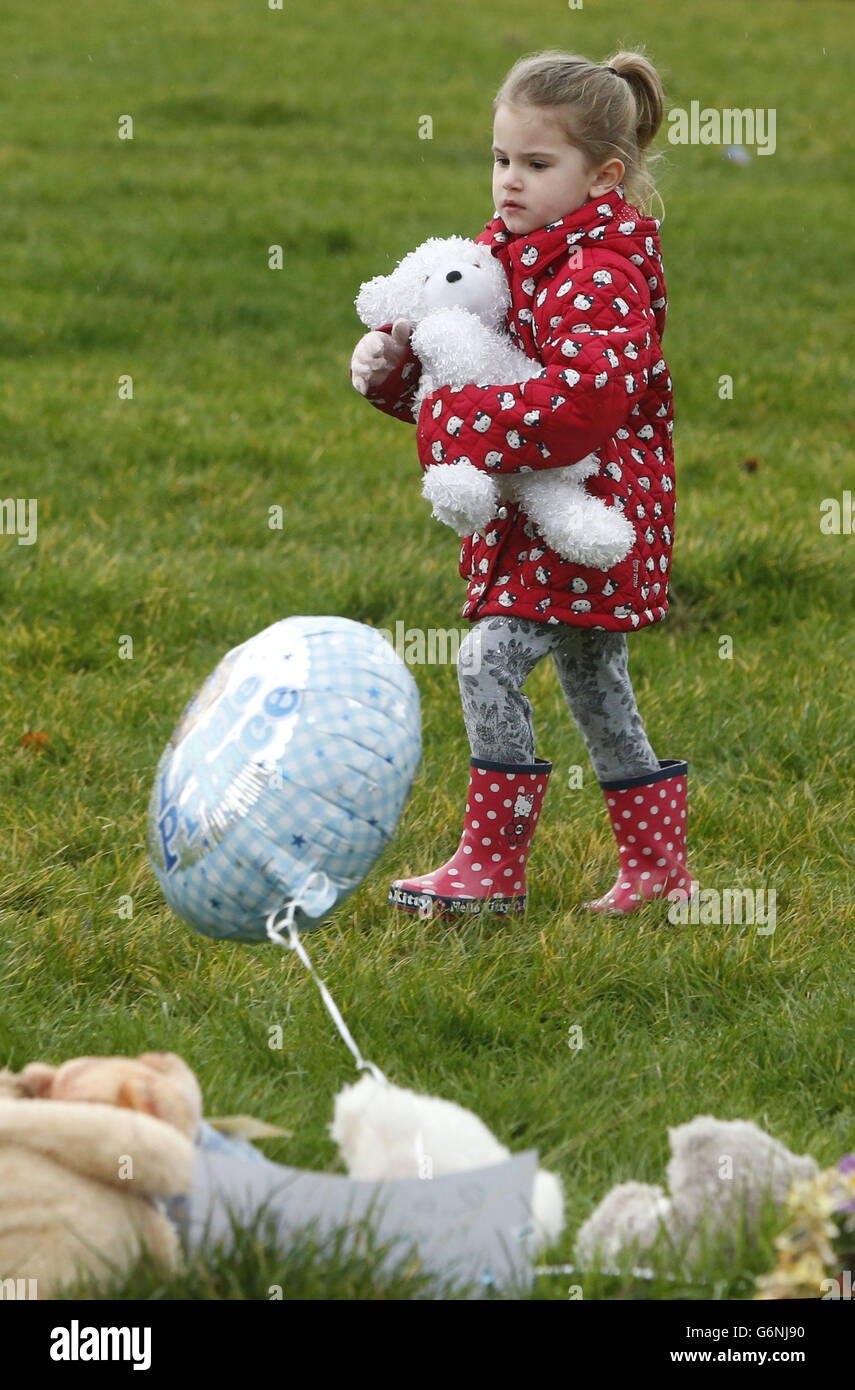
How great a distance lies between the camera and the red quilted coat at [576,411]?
2.82 meters

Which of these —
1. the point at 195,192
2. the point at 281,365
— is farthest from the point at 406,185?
the point at 281,365

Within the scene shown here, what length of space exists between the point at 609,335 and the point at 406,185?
347 inches

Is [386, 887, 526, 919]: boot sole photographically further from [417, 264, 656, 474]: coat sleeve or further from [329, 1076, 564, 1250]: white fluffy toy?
[329, 1076, 564, 1250]: white fluffy toy

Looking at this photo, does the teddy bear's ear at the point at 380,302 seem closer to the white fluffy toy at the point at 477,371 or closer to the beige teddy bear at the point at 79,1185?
the white fluffy toy at the point at 477,371

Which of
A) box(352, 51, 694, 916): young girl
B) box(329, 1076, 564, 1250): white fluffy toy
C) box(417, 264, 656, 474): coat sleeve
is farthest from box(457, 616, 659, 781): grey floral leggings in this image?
box(329, 1076, 564, 1250): white fluffy toy

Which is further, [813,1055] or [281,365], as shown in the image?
[281,365]

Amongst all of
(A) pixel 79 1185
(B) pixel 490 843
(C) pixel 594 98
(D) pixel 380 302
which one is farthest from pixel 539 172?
(A) pixel 79 1185

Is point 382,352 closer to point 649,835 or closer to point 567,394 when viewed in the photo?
point 567,394

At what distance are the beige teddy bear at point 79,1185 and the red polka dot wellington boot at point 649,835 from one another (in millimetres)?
1665

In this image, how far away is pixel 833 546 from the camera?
18.0 ft

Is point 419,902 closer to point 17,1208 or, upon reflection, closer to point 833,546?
point 17,1208

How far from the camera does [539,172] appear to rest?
2941 mm

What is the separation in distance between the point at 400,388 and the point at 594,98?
69 cm
